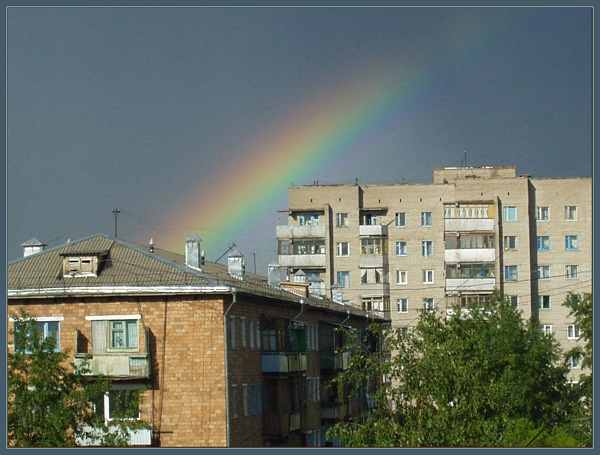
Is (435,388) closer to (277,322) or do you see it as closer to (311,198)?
(277,322)

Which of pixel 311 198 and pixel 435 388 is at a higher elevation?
pixel 311 198

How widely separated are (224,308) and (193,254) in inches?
227

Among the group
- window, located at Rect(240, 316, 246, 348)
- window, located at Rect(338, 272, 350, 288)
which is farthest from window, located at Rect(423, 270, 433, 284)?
window, located at Rect(240, 316, 246, 348)

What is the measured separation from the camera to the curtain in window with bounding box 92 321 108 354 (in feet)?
140

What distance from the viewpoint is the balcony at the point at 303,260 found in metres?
93.9

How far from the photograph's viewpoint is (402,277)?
94.9 meters

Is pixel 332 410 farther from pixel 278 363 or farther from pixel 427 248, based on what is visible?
pixel 427 248

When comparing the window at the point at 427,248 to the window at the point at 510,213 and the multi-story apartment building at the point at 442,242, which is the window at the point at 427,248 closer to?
the multi-story apartment building at the point at 442,242

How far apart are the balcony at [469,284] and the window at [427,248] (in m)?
3.19

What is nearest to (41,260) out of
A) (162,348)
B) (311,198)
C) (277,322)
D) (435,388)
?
(162,348)

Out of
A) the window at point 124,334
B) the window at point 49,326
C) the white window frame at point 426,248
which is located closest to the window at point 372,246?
the white window frame at point 426,248

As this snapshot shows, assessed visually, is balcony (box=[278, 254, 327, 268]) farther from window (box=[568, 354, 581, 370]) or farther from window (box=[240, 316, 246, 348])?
window (box=[240, 316, 246, 348])

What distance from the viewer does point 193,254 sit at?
1884 inches

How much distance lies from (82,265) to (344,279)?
51.2 meters
